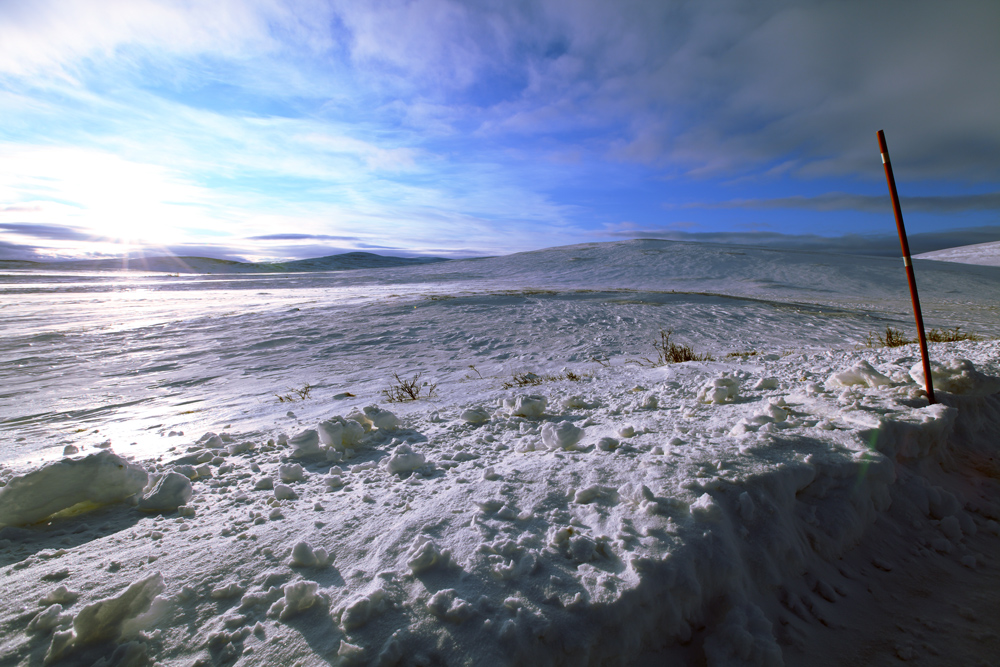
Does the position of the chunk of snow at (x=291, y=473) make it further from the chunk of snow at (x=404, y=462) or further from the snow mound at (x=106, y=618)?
the snow mound at (x=106, y=618)

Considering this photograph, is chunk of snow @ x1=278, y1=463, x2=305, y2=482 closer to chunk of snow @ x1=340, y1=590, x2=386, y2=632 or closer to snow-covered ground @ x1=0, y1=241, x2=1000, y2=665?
snow-covered ground @ x1=0, y1=241, x2=1000, y2=665

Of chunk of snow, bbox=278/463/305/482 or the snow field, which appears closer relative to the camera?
the snow field

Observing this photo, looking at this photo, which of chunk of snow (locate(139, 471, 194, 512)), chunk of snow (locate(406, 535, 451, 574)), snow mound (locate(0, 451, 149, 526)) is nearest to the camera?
chunk of snow (locate(406, 535, 451, 574))

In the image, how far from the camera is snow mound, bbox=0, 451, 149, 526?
1707 mm

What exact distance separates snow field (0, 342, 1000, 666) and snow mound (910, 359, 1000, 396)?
12 millimetres

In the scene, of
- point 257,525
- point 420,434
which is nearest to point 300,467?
point 257,525

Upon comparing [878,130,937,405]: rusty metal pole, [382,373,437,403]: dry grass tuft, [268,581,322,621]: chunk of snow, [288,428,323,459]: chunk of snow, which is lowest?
[268,581,322,621]: chunk of snow

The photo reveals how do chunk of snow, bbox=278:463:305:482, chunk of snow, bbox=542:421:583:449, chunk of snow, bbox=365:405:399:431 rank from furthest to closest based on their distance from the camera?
chunk of snow, bbox=365:405:399:431 → chunk of snow, bbox=542:421:583:449 → chunk of snow, bbox=278:463:305:482

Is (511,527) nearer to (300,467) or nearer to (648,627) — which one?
(648,627)

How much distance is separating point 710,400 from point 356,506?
2.19 metres

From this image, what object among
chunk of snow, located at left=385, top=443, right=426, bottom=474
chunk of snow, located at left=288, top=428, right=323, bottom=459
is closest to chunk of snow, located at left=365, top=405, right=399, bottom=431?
chunk of snow, located at left=288, top=428, right=323, bottom=459

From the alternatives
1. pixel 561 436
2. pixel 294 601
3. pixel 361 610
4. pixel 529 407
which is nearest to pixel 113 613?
pixel 294 601

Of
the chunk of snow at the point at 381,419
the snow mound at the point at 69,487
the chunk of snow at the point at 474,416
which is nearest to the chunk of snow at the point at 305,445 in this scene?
the chunk of snow at the point at 381,419

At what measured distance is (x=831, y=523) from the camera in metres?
1.85
